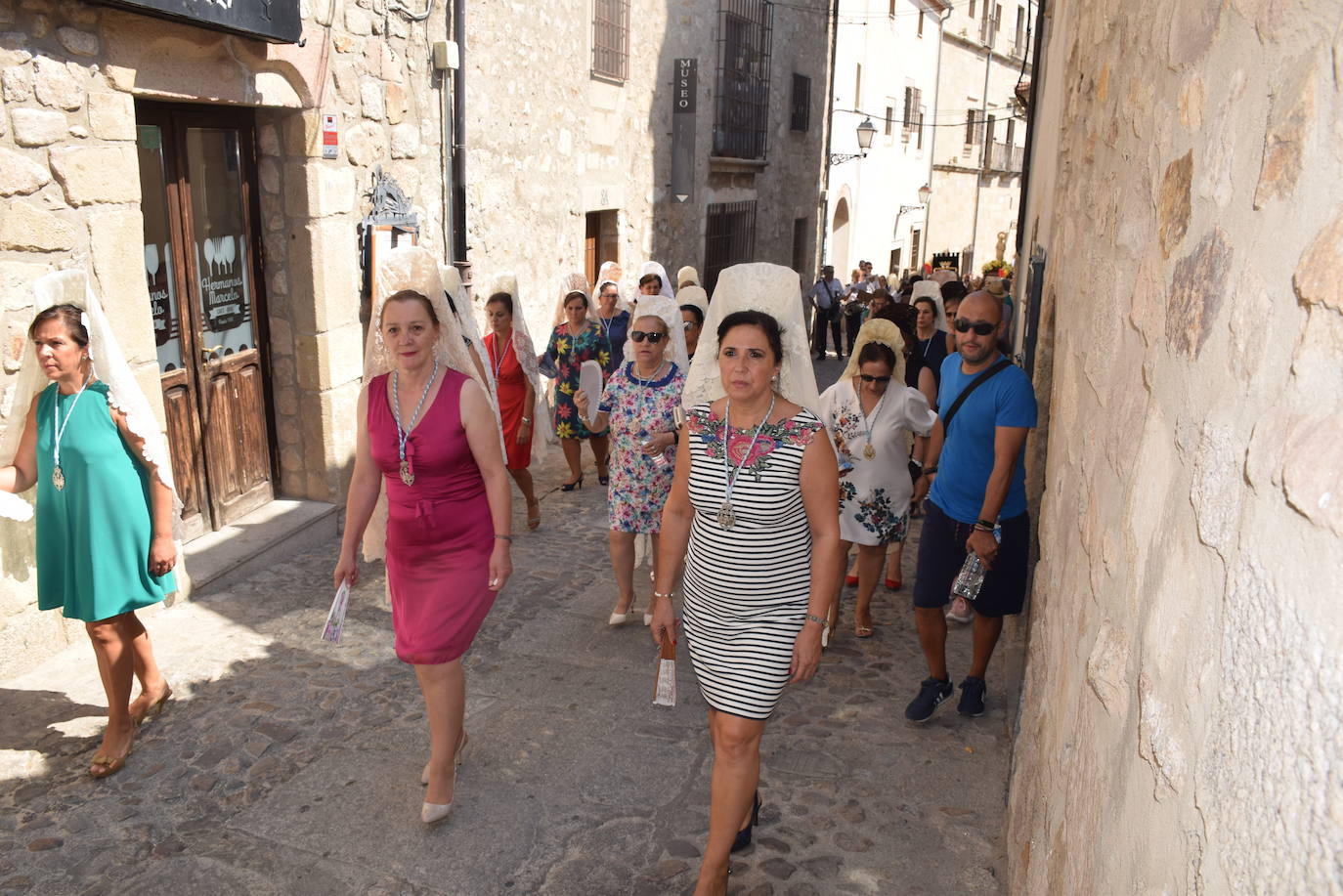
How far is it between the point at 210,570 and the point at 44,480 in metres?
2.04

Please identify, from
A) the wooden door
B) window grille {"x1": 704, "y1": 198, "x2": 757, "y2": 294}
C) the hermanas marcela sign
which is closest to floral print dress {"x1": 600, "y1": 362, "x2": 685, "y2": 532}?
the wooden door

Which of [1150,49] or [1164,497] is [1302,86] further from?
[1150,49]

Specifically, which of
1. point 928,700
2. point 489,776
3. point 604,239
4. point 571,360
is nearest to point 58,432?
point 489,776

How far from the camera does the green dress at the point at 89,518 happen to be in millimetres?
3844

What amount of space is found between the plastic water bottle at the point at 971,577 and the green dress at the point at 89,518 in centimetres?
311

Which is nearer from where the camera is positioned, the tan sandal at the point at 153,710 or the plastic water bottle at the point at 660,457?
the tan sandal at the point at 153,710

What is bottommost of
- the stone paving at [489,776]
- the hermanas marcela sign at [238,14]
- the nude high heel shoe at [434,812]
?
the stone paving at [489,776]

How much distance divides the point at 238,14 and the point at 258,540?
2965 millimetres

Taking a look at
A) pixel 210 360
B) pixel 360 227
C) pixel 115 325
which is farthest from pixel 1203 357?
pixel 360 227

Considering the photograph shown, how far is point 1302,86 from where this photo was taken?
110 centimetres

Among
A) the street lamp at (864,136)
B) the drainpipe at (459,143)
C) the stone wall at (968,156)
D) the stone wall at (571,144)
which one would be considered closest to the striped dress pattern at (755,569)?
the drainpipe at (459,143)

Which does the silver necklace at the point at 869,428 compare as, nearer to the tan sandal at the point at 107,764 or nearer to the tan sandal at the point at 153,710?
the tan sandal at the point at 153,710

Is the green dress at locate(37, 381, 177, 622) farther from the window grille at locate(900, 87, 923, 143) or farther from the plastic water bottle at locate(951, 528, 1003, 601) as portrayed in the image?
the window grille at locate(900, 87, 923, 143)

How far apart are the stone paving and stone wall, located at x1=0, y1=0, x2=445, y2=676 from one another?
98 cm
